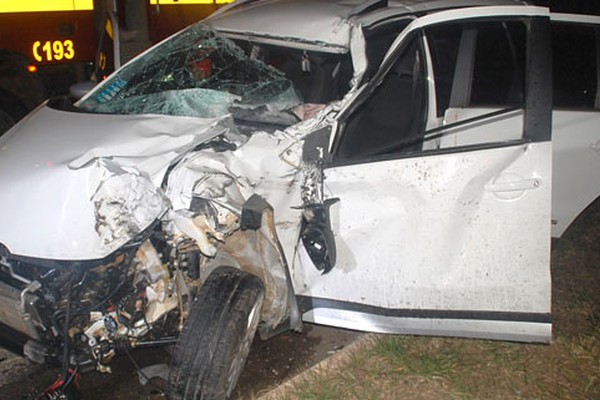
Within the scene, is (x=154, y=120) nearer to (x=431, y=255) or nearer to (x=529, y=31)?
(x=431, y=255)

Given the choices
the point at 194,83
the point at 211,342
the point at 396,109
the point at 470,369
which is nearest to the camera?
the point at 211,342

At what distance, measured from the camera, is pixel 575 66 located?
11.8 ft

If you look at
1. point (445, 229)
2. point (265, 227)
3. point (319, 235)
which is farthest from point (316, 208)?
point (445, 229)

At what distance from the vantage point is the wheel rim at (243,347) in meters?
2.74

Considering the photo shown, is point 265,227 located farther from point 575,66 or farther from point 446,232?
point 575,66

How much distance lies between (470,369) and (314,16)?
2006 millimetres

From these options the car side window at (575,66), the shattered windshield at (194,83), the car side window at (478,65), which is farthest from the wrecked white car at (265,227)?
the car side window at (575,66)

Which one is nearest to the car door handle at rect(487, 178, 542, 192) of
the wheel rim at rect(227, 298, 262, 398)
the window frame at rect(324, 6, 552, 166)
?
the window frame at rect(324, 6, 552, 166)

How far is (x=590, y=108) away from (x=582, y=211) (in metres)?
0.58

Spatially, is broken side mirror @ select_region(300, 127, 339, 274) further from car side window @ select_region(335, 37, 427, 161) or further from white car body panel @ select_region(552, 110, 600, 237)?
white car body panel @ select_region(552, 110, 600, 237)

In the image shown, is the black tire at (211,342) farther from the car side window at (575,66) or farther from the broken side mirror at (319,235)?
the car side window at (575,66)

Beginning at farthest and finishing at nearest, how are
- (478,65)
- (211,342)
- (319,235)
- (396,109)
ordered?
(478,65), (396,109), (319,235), (211,342)

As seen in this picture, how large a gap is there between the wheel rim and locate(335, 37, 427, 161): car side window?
0.96 metres

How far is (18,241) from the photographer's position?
2.45 meters
